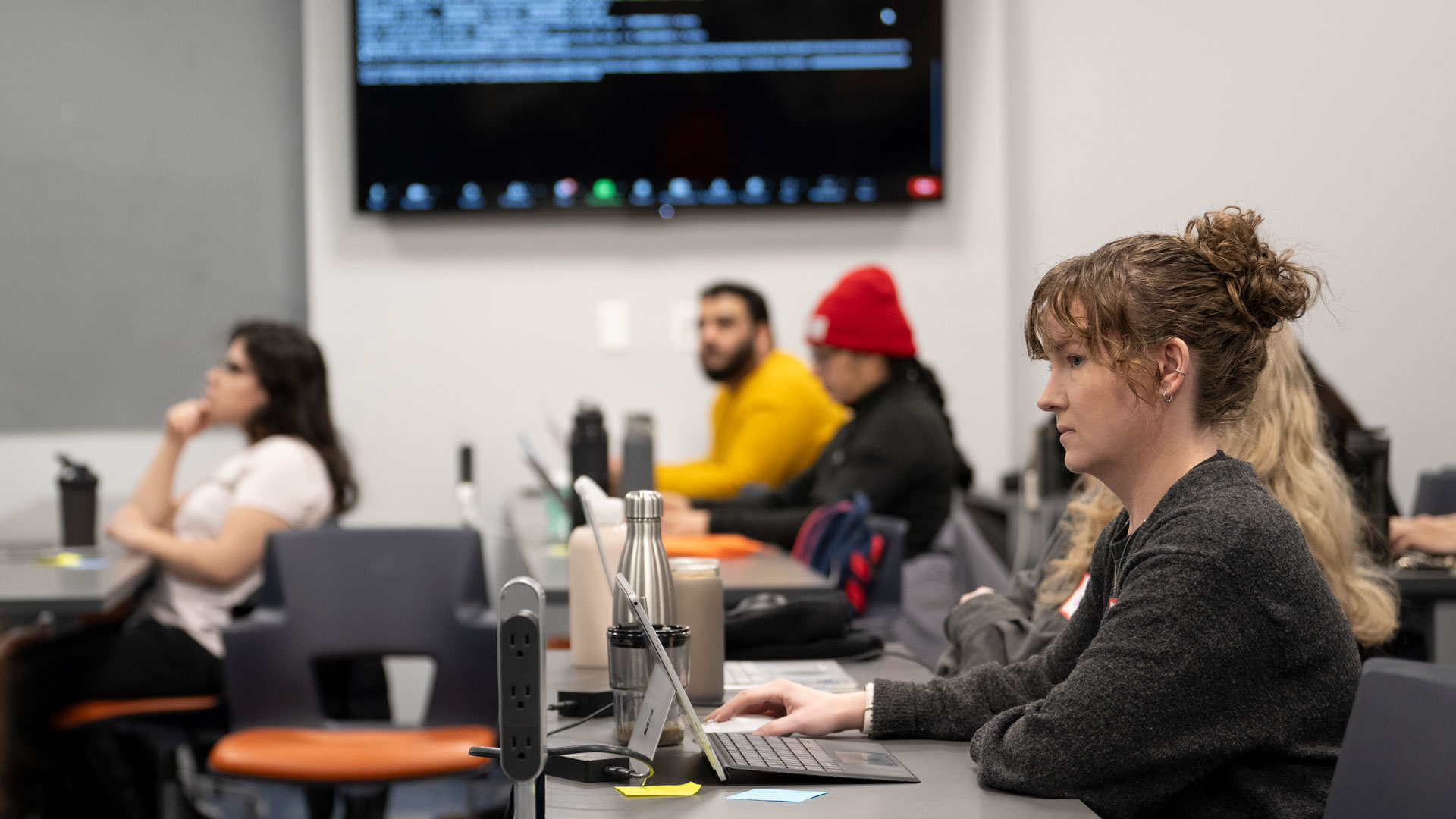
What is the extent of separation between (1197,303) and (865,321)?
2146 millimetres

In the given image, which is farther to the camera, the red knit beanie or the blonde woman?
the red knit beanie

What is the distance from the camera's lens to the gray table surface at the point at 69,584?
2.37 m

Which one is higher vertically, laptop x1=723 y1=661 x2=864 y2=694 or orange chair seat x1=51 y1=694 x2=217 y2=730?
laptop x1=723 y1=661 x2=864 y2=694

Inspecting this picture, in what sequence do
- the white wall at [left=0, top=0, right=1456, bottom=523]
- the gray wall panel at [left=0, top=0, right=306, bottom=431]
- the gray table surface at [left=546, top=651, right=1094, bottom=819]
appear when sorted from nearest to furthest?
the gray table surface at [left=546, top=651, right=1094, bottom=819] < the white wall at [left=0, top=0, right=1456, bottom=523] < the gray wall panel at [left=0, top=0, right=306, bottom=431]

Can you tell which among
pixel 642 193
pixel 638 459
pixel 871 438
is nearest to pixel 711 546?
pixel 638 459

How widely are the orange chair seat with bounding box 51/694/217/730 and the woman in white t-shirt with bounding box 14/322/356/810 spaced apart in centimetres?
2

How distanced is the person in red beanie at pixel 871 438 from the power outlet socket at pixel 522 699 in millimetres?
2094

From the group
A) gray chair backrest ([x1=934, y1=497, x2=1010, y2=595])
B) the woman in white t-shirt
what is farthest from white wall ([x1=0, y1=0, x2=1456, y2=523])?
gray chair backrest ([x1=934, y1=497, x2=1010, y2=595])

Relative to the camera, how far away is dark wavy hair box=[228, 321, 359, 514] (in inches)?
122

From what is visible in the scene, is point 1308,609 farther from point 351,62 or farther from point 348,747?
point 351,62

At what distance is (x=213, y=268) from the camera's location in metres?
4.18

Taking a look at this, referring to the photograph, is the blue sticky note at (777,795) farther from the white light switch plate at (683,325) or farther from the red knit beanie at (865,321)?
the white light switch plate at (683,325)

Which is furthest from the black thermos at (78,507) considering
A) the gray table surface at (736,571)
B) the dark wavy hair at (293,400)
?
the gray table surface at (736,571)

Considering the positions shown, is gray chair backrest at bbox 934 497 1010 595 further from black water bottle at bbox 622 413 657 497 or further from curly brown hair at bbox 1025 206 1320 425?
curly brown hair at bbox 1025 206 1320 425
